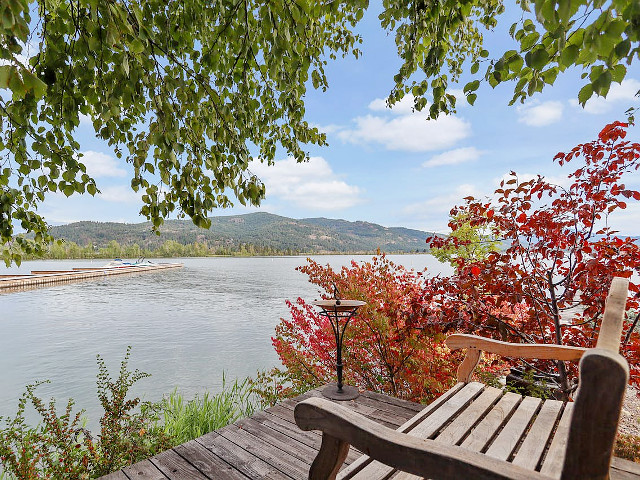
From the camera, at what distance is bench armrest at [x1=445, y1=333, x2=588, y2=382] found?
178 cm

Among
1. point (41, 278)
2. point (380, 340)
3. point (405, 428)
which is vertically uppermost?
point (405, 428)

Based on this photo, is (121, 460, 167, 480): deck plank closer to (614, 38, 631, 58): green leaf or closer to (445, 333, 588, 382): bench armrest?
(445, 333, 588, 382): bench armrest

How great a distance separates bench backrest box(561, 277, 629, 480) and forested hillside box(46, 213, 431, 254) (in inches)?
2638

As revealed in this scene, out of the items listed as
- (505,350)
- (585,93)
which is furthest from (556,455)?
(585,93)

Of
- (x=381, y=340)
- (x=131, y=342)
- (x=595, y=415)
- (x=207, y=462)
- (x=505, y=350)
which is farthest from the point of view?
(x=131, y=342)

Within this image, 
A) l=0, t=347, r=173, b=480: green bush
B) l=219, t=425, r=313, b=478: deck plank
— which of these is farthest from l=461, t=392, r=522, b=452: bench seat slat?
l=0, t=347, r=173, b=480: green bush

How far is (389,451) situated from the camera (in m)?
0.83

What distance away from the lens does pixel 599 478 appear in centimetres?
61

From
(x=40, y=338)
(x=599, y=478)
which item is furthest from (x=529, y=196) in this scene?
(x=40, y=338)

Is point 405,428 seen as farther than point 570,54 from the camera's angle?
Yes

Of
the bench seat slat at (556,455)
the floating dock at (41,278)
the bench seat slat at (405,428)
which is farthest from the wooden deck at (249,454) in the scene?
the floating dock at (41,278)

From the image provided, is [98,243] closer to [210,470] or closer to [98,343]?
[98,343]

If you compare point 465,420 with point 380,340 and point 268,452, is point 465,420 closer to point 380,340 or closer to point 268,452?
point 268,452

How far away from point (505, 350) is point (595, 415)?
1.50 meters
